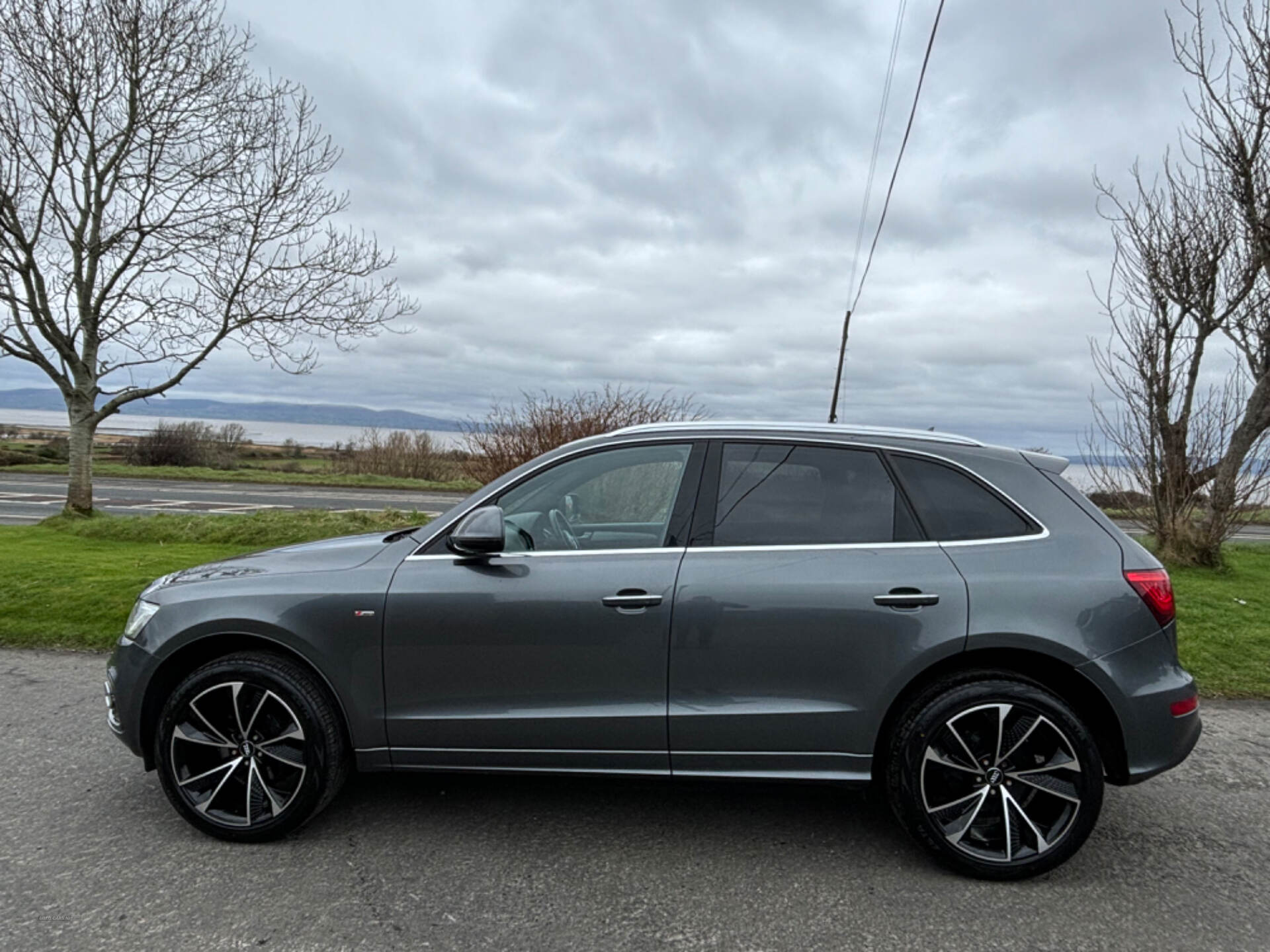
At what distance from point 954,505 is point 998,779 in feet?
3.43

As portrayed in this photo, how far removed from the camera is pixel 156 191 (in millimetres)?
11570

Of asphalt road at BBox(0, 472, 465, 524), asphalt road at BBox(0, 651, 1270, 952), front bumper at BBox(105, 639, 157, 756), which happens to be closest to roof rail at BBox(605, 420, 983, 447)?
asphalt road at BBox(0, 651, 1270, 952)

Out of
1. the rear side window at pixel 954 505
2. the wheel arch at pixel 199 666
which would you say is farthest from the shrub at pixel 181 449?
the rear side window at pixel 954 505

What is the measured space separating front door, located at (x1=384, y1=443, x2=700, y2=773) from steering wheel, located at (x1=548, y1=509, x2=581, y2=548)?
0.29 ft

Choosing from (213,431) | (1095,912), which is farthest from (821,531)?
(213,431)

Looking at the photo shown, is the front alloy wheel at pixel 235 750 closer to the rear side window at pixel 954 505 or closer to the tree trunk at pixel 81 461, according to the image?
the rear side window at pixel 954 505

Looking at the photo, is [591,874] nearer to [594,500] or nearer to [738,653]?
[738,653]

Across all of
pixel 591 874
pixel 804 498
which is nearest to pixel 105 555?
pixel 591 874

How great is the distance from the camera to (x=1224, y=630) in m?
6.45

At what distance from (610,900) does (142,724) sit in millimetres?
2071

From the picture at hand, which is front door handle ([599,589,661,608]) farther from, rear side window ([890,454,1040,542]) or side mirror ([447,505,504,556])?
rear side window ([890,454,1040,542])

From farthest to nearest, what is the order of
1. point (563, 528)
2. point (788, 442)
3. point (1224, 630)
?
point (1224, 630), point (563, 528), point (788, 442)

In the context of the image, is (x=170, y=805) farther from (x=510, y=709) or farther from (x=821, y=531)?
(x=821, y=531)

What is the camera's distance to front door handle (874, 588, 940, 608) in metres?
2.91
